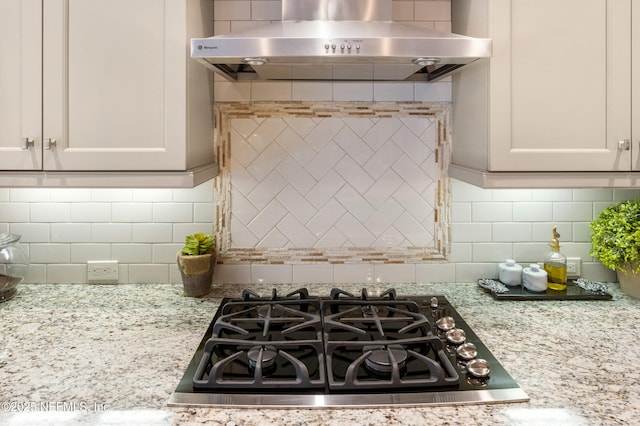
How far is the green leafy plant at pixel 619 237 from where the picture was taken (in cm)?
181

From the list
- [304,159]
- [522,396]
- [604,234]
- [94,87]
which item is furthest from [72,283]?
[604,234]

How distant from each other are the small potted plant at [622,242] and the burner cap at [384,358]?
1.02m

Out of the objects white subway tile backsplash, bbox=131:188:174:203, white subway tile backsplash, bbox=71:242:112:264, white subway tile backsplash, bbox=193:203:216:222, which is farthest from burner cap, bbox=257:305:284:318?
white subway tile backsplash, bbox=71:242:112:264

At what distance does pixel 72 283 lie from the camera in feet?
6.65

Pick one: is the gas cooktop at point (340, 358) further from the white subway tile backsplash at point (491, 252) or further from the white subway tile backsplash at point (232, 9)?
the white subway tile backsplash at point (232, 9)

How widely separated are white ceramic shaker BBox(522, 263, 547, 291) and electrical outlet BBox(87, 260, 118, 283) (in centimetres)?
163

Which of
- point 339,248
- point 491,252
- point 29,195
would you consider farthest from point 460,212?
point 29,195

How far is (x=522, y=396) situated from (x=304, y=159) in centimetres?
121

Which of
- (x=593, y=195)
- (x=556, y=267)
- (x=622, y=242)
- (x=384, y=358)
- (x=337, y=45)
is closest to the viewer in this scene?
(x=384, y=358)

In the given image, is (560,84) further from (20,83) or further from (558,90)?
(20,83)

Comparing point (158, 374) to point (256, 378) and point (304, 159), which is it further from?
point (304, 159)

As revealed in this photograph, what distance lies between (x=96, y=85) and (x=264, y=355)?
3.33 ft

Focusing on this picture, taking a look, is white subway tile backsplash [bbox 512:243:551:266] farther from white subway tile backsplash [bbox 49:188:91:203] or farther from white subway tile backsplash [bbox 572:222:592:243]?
white subway tile backsplash [bbox 49:188:91:203]

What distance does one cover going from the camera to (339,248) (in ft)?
6.73
